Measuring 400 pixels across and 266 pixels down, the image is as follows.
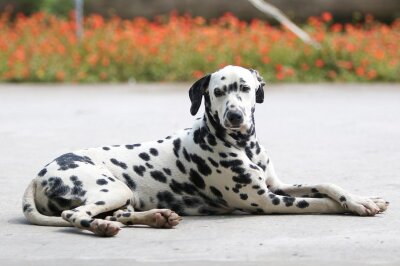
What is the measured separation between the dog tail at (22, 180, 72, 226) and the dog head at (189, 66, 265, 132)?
113 cm

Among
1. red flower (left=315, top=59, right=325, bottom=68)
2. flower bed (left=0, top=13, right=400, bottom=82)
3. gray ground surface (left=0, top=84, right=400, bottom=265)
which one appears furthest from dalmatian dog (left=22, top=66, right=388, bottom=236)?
red flower (left=315, top=59, right=325, bottom=68)

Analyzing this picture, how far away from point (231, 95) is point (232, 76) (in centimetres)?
13

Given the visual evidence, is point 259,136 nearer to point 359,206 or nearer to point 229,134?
point 229,134

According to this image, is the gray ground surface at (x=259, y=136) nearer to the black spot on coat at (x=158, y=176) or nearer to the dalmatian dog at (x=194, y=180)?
the dalmatian dog at (x=194, y=180)

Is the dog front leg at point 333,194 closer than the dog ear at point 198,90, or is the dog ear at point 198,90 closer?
the dog front leg at point 333,194

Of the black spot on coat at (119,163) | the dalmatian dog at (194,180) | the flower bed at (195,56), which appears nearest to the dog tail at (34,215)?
the dalmatian dog at (194,180)

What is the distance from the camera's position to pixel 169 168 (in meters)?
6.71

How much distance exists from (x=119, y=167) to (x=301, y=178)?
203 centimetres

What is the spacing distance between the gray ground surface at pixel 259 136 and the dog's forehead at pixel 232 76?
0.85 metres

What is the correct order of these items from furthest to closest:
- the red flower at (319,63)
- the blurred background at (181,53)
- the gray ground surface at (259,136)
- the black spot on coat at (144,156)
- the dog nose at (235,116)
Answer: the blurred background at (181,53) < the red flower at (319,63) < the black spot on coat at (144,156) < the dog nose at (235,116) < the gray ground surface at (259,136)

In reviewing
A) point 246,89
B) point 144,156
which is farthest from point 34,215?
point 246,89

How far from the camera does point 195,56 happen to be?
53.2ft

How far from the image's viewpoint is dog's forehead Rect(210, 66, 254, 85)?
6520mm

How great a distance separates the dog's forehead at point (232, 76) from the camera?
652cm
